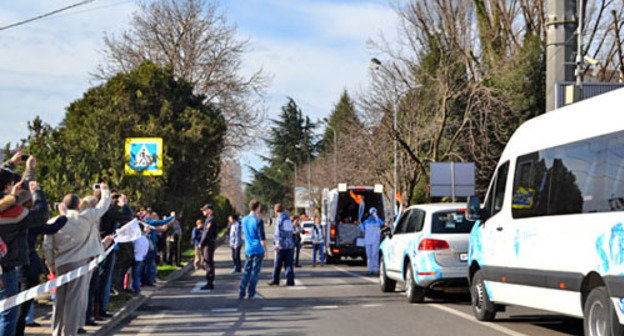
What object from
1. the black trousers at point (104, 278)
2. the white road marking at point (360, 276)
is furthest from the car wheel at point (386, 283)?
the black trousers at point (104, 278)

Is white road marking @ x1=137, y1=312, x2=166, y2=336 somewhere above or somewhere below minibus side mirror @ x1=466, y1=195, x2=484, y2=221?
below

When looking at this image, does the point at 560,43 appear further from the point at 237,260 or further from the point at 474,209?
the point at 237,260

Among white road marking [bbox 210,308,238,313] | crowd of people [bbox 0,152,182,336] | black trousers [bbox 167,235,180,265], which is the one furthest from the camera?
black trousers [bbox 167,235,180,265]

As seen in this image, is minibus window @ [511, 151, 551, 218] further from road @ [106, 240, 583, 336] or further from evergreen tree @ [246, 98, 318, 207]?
evergreen tree @ [246, 98, 318, 207]

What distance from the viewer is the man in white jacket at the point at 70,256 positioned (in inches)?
407

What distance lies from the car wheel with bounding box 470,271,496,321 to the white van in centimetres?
1

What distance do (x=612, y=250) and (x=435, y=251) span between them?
256 inches

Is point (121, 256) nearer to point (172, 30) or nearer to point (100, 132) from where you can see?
point (100, 132)

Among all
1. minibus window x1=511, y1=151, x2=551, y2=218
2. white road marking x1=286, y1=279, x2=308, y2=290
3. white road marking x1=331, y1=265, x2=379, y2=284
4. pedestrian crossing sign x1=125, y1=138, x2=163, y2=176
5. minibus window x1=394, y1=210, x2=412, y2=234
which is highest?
pedestrian crossing sign x1=125, y1=138, x2=163, y2=176

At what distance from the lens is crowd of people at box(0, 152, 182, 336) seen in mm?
8516

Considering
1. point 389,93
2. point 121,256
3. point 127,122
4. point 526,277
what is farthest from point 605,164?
point 389,93

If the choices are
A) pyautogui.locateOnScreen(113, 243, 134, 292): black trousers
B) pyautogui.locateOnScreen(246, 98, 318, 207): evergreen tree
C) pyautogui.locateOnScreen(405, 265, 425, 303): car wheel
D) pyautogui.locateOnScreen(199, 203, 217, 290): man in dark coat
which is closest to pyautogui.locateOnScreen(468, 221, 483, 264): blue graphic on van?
pyautogui.locateOnScreen(405, 265, 425, 303): car wheel

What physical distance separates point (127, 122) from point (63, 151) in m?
8.90

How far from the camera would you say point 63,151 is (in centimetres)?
1928
